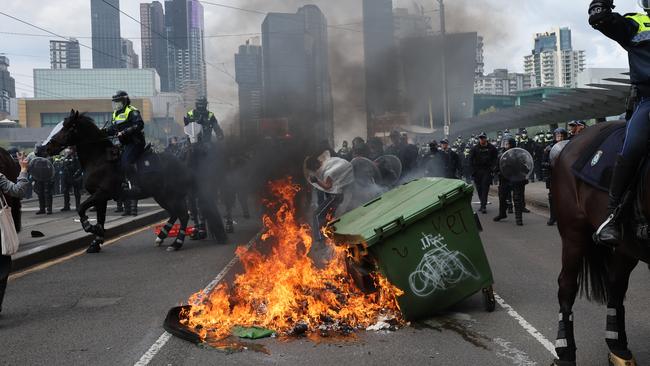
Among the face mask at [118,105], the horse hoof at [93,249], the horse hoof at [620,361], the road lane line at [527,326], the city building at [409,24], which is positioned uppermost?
the city building at [409,24]

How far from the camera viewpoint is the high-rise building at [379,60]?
1625cm

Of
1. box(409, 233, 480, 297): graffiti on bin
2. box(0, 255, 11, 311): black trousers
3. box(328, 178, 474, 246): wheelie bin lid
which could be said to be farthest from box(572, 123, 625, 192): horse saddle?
box(0, 255, 11, 311): black trousers

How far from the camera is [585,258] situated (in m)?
5.00

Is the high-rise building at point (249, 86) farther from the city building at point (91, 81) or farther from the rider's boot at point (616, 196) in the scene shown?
the city building at point (91, 81)

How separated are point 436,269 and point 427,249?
20cm

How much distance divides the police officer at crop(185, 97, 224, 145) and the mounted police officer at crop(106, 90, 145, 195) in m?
2.01

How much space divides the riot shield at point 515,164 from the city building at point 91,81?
9423 cm

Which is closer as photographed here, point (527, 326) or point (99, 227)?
point (527, 326)

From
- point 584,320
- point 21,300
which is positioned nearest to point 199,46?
point 21,300

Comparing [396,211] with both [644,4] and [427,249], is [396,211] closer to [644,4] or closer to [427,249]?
[427,249]

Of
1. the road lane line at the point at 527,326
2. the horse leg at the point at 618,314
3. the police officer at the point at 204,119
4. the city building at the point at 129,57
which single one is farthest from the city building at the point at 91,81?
the horse leg at the point at 618,314

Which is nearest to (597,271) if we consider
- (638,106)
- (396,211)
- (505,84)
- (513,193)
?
(638,106)

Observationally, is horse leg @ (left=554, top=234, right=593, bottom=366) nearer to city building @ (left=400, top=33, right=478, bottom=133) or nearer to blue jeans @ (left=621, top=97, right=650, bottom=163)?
blue jeans @ (left=621, top=97, right=650, bottom=163)

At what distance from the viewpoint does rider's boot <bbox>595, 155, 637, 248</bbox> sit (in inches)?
168
